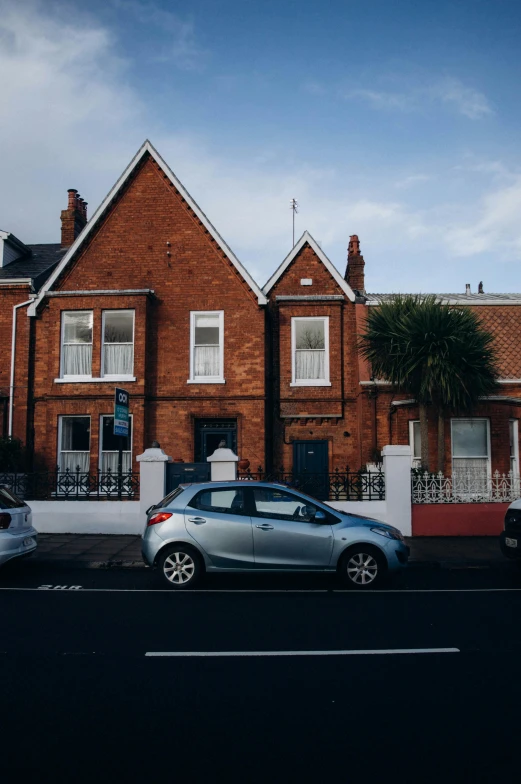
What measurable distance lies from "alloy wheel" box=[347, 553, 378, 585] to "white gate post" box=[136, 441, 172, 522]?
253 inches

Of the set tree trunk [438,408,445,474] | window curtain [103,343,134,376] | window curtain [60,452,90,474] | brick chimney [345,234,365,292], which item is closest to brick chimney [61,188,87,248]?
window curtain [103,343,134,376]

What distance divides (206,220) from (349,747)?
1759 centimetres

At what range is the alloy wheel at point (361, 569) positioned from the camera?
9.66m

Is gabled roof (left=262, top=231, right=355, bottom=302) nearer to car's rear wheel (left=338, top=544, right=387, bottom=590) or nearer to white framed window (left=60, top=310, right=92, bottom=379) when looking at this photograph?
white framed window (left=60, top=310, right=92, bottom=379)

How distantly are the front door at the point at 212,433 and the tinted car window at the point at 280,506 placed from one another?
384 inches

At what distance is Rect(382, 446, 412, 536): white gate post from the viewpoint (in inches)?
586

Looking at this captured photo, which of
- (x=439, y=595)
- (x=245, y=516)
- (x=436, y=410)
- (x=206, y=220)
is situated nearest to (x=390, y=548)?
(x=439, y=595)

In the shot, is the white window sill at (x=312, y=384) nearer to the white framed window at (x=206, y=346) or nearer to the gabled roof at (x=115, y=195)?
the white framed window at (x=206, y=346)

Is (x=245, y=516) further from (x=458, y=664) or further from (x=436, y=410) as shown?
(x=436, y=410)

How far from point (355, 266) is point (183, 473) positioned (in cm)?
1029

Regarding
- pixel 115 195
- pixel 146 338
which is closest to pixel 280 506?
pixel 146 338

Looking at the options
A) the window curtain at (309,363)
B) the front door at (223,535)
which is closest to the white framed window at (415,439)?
the window curtain at (309,363)

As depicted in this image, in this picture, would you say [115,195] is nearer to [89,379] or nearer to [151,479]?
[89,379]

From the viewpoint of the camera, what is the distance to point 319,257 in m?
20.8
